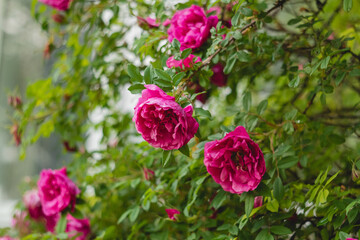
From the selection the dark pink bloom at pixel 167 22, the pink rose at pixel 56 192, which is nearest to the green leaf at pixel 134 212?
the pink rose at pixel 56 192

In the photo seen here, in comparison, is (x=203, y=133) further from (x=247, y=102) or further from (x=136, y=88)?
(x=136, y=88)

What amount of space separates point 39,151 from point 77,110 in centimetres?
66

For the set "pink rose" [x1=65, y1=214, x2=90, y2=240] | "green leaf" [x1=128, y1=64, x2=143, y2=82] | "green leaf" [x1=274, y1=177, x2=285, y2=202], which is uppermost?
"green leaf" [x1=128, y1=64, x2=143, y2=82]

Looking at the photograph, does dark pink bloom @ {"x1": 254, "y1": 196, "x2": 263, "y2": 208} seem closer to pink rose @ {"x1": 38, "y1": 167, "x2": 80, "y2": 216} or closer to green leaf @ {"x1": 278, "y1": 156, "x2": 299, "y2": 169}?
green leaf @ {"x1": 278, "y1": 156, "x2": 299, "y2": 169}

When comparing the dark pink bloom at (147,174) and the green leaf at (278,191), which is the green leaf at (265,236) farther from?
the dark pink bloom at (147,174)

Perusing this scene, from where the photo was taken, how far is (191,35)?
2.09 ft

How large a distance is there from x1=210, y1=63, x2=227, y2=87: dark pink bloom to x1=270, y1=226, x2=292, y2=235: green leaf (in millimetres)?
358

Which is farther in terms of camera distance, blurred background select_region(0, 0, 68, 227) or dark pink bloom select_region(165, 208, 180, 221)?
blurred background select_region(0, 0, 68, 227)

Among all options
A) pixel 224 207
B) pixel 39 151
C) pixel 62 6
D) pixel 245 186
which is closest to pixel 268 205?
pixel 245 186

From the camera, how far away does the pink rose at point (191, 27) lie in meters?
0.64

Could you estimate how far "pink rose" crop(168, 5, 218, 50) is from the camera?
64cm

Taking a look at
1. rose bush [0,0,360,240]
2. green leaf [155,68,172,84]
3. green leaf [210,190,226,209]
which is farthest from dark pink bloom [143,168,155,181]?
green leaf [155,68,172,84]

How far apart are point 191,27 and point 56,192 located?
1.59 ft

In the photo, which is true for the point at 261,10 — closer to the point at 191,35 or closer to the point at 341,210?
the point at 191,35
